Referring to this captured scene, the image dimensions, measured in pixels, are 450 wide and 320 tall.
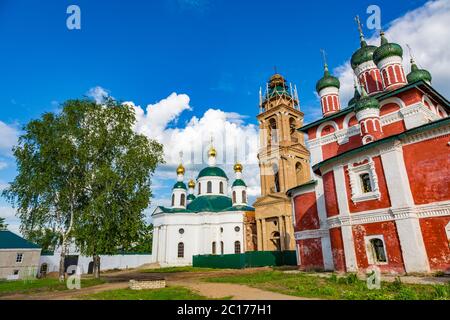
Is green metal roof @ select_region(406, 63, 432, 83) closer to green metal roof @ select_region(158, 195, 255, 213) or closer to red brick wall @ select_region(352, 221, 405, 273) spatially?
red brick wall @ select_region(352, 221, 405, 273)

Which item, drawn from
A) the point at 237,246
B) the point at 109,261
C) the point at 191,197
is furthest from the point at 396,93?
the point at 191,197

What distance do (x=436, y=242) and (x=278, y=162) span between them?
25.7 metres

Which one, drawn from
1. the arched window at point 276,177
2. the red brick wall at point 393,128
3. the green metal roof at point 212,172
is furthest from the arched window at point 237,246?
the red brick wall at point 393,128

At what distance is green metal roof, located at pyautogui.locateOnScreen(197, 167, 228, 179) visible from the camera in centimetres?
4612

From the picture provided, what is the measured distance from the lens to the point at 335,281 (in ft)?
37.7

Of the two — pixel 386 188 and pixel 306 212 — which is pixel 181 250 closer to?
pixel 306 212

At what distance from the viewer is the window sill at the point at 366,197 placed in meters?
13.9

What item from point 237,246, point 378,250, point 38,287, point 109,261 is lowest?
point 38,287

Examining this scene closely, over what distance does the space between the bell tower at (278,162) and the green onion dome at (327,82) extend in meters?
13.5

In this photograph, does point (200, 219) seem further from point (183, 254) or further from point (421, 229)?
point (421, 229)

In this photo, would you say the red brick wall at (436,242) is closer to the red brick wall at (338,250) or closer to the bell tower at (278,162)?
the red brick wall at (338,250)

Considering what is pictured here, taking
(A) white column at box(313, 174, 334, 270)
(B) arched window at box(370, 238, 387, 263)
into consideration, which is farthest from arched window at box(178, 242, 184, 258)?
(B) arched window at box(370, 238, 387, 263)

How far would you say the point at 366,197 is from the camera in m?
14.3
